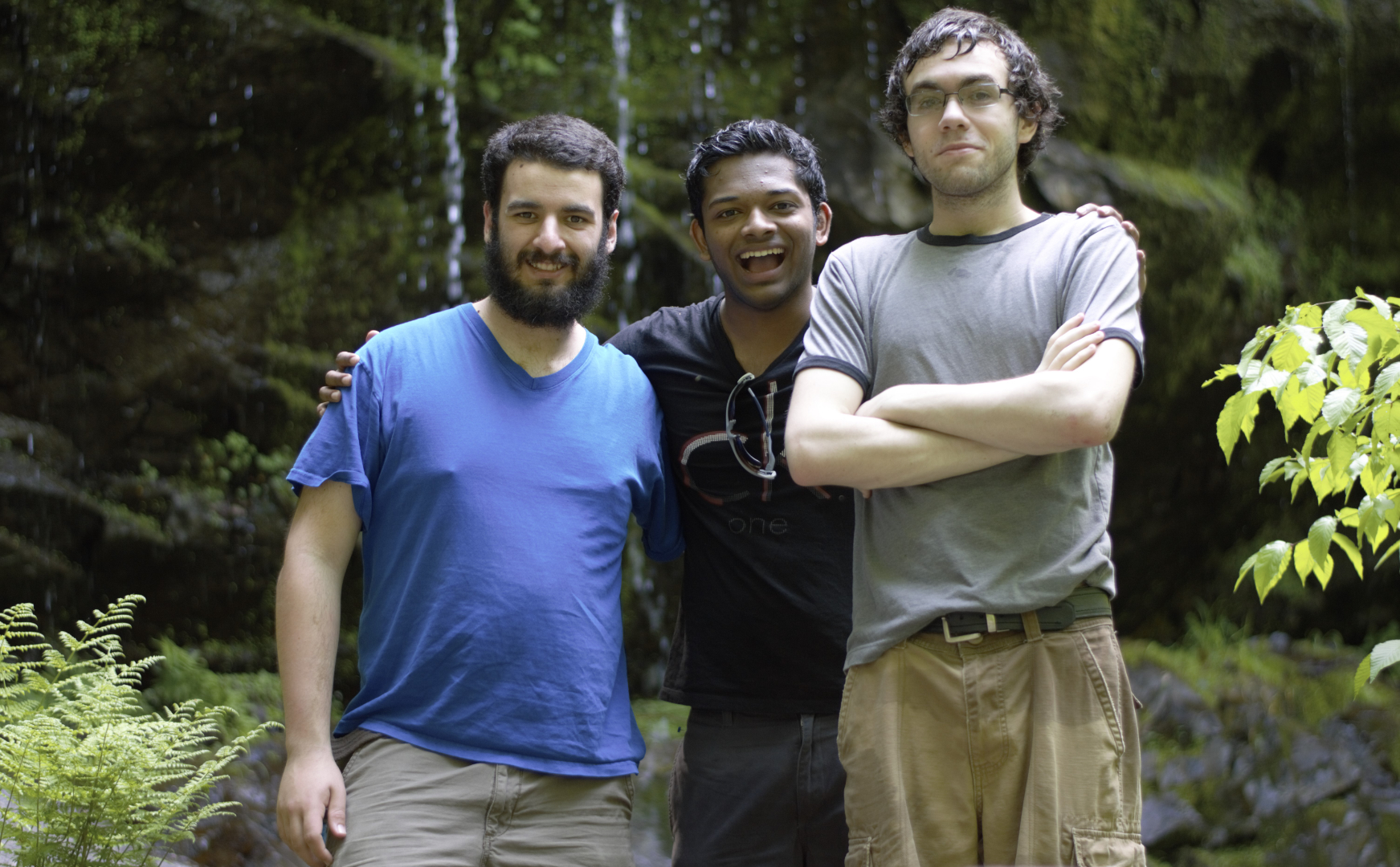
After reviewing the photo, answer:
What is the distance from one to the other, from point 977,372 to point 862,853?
1.00 metres

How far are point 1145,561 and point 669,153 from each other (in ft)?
13.7

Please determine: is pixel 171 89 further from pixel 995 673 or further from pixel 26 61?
pixel 995 673

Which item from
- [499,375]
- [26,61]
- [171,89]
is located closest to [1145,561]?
[499,375]

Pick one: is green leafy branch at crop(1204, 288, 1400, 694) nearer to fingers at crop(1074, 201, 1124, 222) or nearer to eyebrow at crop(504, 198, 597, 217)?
fingers at crop(1074, 201, 1124, 222)

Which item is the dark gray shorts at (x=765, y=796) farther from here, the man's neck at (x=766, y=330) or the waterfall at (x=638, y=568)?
the waterfall at (x=638, y=568)

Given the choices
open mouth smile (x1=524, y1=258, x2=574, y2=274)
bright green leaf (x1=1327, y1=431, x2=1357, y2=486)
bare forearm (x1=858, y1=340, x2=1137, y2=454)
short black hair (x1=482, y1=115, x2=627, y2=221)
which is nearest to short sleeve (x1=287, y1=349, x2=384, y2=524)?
open mouth smile (x1=524, y1=258, x2=574, y2=274)

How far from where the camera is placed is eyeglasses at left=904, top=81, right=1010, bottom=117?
2674mm

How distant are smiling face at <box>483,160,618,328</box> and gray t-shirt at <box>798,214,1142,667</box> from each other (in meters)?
0.66

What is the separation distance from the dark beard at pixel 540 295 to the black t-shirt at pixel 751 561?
14.7 inches

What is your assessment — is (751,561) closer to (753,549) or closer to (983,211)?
(753,549)

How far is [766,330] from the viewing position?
3.29 metres

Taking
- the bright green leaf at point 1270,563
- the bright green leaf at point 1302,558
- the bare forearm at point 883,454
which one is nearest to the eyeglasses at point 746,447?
the bare forearm at point 883,454

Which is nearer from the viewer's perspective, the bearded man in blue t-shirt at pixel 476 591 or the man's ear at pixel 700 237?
the bearded man in blue t-shirt at pixel 476 591

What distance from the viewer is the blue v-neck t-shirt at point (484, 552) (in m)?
2.76
